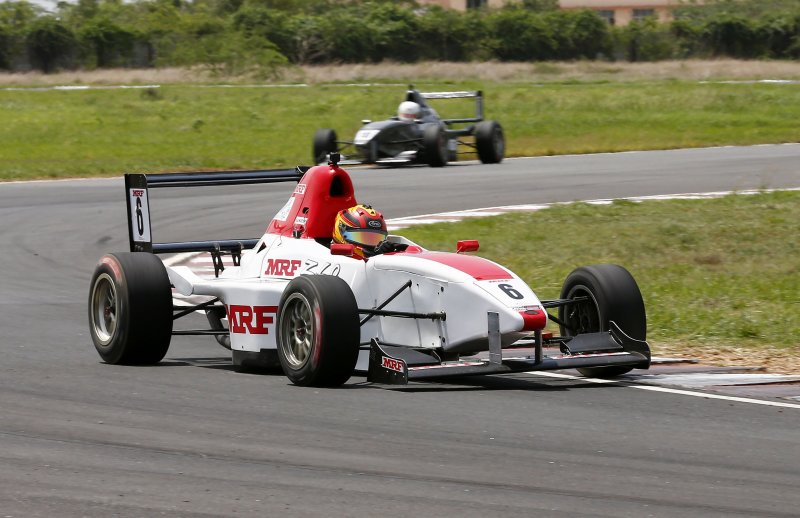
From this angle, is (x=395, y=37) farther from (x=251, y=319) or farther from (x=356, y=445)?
(x=356, y=445)

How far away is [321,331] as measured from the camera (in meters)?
8.82

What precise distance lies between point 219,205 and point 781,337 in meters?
13.2

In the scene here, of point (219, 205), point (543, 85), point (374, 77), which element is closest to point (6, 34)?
point (374, 77)

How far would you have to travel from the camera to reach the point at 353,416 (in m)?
8.10

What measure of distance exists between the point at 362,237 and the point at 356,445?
112 inches

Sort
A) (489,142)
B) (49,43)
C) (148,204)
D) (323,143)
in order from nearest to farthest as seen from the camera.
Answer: (148,204) < (323,143) < (489,142) < (49,43)

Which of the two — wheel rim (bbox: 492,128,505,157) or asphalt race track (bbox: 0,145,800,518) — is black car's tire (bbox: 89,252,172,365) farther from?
wheel rim (bbox: 492,128,505,157)

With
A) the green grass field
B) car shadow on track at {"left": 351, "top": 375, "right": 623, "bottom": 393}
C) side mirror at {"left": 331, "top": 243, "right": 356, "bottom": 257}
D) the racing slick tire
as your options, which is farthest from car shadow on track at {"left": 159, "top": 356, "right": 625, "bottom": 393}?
the green grass field

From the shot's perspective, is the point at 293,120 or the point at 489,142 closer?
the point at 489,142

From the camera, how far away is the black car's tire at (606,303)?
950 centimetres

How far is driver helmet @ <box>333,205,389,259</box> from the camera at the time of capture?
32.5ft

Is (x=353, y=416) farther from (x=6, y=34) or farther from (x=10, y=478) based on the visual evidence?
(x=6, y=34)

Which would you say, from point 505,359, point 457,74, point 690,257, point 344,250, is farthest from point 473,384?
point 457,74

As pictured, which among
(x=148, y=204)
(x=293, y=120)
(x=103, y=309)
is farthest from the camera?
(x=293, y=120)
